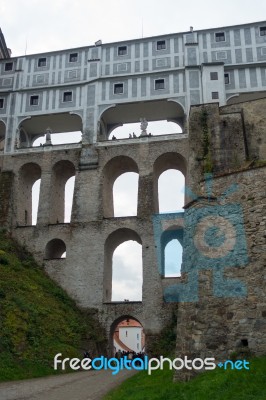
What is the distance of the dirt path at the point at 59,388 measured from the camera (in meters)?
11.6

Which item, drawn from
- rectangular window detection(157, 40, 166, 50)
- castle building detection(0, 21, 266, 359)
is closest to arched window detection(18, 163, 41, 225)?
castle building detection(0, 21, 266, 359)

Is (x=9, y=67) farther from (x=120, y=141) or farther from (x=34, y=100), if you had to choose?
(x=120, y=141)

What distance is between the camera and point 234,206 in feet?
38.2

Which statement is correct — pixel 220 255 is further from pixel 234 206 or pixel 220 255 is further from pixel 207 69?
pixel 207 69

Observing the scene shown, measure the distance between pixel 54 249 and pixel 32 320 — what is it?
11528mm

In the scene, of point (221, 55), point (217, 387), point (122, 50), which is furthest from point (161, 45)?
point (217, 387)

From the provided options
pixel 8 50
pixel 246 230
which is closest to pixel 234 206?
pixel 246 230

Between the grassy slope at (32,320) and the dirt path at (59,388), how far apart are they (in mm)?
1121

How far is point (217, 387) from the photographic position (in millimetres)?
8406

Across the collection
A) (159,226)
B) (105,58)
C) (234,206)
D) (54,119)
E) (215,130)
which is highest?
(105,58)

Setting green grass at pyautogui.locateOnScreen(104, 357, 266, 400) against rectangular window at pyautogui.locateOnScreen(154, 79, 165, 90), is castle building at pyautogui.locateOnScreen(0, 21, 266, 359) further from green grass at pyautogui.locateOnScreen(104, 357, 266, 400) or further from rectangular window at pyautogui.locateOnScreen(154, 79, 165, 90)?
green grass at pyautogui.locateOnScreen(104, 357, 266, 400)

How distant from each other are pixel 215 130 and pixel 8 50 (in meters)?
28.6

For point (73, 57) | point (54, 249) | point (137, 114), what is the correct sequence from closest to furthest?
point (54, 249)
point (137, 114)
point (73, 57)

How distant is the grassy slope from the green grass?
7.03m
